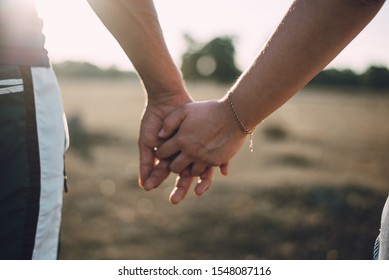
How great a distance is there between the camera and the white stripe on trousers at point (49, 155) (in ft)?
5.80

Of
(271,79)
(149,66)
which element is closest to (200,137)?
(149,66)

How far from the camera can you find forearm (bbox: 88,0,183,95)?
7.50 feet

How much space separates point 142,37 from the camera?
2393 millimetres

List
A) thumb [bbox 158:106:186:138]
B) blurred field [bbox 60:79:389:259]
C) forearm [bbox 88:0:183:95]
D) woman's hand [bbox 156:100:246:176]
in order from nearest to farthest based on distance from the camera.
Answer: forearm [bbox 88:0:183:95] → woman's hand [bbox 156:100:246:176] → thumb [bbox 158:106:186:138] → blurred field [bbox 60:79:389:259]

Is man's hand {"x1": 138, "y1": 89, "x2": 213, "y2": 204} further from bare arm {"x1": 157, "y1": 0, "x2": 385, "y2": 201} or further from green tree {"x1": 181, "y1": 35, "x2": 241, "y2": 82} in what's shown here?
green tree {"x1": 181, "y1": 35, "x2": 241, "y2": 82}

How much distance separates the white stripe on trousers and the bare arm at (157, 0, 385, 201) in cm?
93

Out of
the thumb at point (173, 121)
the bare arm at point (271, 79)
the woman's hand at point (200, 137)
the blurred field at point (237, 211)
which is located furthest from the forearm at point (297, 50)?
the blurred field at point (237, 211)

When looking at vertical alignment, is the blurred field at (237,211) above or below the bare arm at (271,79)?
below

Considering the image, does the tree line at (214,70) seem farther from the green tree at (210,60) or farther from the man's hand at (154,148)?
the man's hand at (154,148)

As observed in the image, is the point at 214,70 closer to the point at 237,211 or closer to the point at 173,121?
the point at 237,211

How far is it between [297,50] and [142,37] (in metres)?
0.88

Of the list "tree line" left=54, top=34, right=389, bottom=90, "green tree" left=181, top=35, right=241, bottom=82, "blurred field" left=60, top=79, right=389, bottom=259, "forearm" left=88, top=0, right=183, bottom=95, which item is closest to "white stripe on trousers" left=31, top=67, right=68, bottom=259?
"forearm" left=88, top=0, right=183, bottom=95
